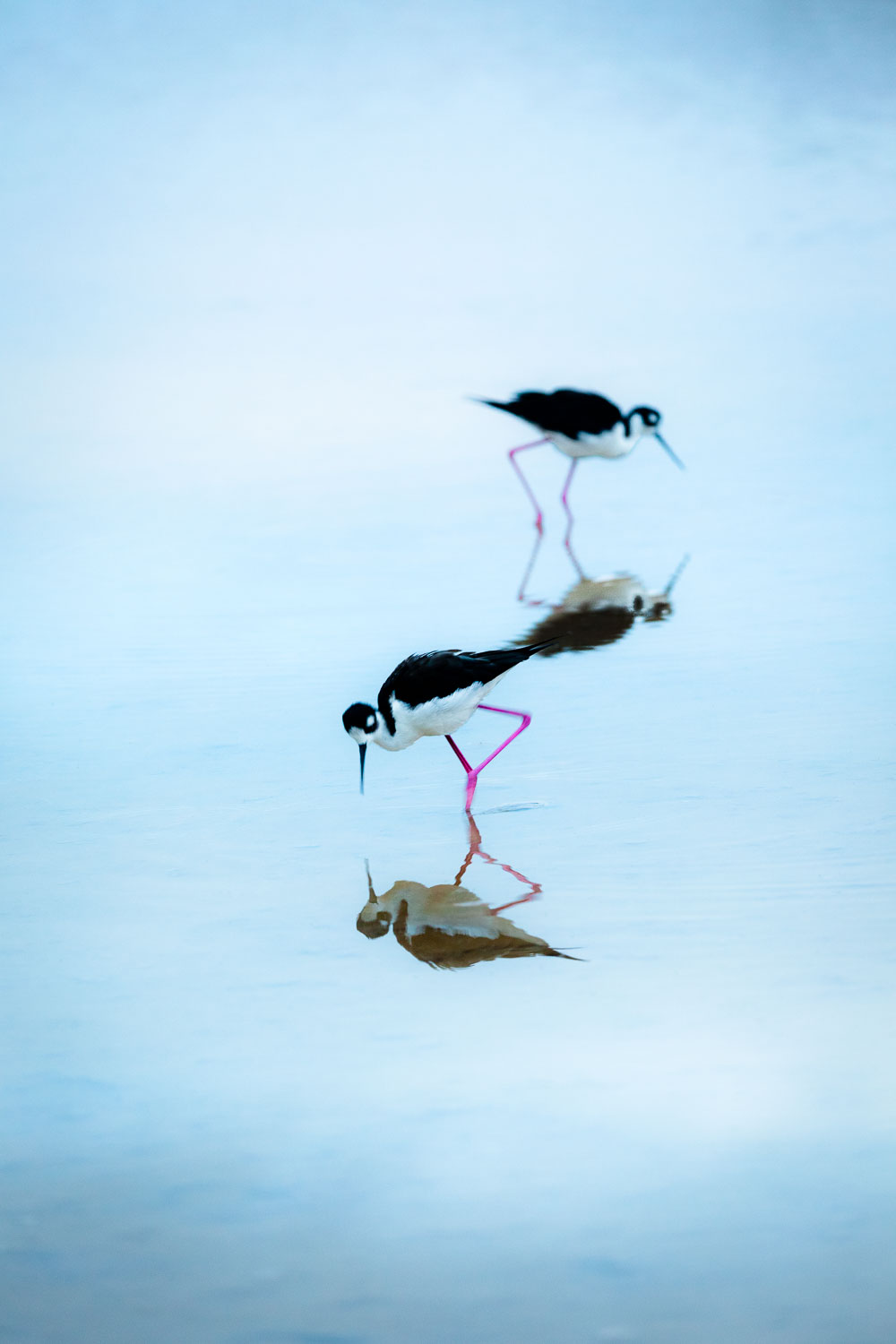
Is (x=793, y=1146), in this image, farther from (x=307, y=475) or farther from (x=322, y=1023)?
(x=307, y=475)

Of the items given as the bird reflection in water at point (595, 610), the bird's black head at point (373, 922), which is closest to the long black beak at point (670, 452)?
the bird reflection in water at point (595, 610)

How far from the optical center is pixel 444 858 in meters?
4.01

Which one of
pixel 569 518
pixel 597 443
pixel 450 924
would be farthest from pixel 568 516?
pixel 450 924

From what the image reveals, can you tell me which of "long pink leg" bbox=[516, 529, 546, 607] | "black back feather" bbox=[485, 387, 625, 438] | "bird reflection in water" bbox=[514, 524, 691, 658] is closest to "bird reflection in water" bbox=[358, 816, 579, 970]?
"bird reflection in water" bbox=[514, 524, 691, 658]

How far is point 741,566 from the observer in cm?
676

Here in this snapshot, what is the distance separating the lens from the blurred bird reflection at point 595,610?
5.93 metres

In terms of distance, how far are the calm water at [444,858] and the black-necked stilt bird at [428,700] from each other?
193 mm

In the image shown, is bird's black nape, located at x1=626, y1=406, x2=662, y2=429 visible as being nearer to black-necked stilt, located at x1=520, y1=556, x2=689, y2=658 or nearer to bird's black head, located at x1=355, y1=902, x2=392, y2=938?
black-necked stilt, located at x1=520, y1=556, x2=689, y2=658

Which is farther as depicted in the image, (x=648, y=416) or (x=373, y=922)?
(x=648, y=416)

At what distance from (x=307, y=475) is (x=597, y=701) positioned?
412 cm

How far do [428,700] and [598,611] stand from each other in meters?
2.12

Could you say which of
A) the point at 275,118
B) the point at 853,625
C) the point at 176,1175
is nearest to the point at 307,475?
the point at 853,625

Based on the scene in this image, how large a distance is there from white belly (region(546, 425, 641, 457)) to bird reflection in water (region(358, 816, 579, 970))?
466 centimetres

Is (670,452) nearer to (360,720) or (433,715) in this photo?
(433,715)
